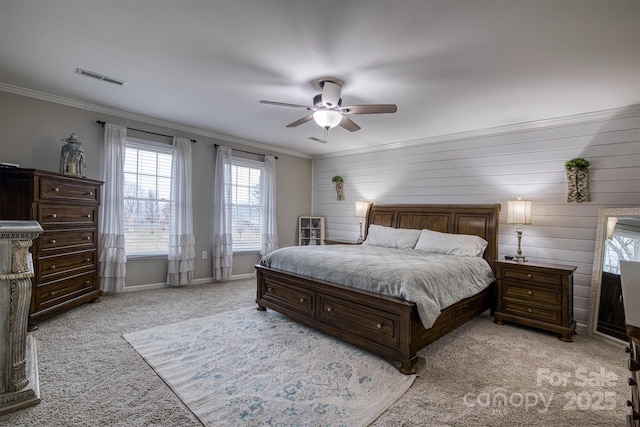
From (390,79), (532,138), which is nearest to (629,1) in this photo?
(390,79)

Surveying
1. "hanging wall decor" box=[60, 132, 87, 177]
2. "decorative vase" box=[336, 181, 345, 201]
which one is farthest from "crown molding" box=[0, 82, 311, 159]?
"decorative vase" box=[336, 181, 345, 201]

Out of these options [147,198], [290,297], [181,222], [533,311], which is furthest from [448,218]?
[147,198]

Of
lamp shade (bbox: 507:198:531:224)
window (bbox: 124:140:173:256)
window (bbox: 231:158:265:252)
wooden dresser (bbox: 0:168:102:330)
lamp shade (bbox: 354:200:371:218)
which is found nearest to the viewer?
wooden dresser (bbox: 0:168:102:330)

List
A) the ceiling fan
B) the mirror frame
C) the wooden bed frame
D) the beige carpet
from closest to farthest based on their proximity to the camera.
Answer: the beige carpet → the wooden bed frame → the ceiling fan → the mirror frame

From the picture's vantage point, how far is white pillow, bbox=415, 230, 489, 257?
4.01 m

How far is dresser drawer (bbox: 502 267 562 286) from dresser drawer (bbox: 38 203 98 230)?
16.9 ft

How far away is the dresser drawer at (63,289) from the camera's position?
10.4ft

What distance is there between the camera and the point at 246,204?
5.83 metres

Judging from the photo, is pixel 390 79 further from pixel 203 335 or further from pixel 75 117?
pixel 75 117

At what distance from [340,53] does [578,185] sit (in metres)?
3.33

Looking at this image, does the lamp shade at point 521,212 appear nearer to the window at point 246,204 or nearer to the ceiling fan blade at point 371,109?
the ceiling fan blade at point 371,109

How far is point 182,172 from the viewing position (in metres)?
4.87

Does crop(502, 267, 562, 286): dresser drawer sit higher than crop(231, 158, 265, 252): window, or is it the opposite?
crop(231, 158, 265, 252): window

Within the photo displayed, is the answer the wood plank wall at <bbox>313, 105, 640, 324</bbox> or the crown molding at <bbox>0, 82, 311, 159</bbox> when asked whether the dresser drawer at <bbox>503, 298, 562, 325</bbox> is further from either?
the crown molding at <bbox>0, 82, 311, 159</bbox>
